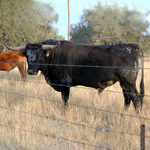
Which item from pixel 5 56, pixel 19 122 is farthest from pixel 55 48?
pixel 5 56

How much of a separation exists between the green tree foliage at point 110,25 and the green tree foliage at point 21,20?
8.16 m

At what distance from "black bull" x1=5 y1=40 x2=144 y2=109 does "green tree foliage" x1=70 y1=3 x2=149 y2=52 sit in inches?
966

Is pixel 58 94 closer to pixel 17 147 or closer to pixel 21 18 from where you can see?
pixel 17 147

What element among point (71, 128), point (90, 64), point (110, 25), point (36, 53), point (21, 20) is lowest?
point (71, 128)

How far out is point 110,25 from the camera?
31.4m

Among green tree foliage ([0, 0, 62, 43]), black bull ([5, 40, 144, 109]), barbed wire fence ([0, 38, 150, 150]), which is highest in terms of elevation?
green tree foliage ([0, 0, 62, 43])

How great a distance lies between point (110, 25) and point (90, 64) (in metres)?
27.9

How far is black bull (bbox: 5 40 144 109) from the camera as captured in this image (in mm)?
4512

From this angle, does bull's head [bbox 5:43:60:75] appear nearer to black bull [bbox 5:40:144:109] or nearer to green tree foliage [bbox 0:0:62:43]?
black bull [bbox 5:40:144:109]

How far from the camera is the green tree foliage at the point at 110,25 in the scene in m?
31.0

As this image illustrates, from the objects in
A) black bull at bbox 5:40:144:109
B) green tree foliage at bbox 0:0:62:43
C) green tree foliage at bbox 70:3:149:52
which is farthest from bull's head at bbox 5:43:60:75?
green tree foliage at bbox 70:3:149:52

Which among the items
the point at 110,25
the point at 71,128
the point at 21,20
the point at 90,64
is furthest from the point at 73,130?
the point at 110,25

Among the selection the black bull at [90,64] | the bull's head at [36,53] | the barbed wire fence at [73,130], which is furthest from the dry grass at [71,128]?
the bull's head at [36,53]

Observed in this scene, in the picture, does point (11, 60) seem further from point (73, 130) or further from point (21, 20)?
point (21, 20)
